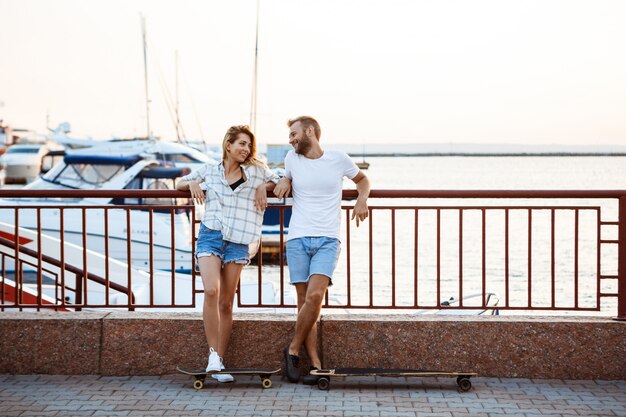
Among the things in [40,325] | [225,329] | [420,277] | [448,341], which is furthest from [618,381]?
[420,277]

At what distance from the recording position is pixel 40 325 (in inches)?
294

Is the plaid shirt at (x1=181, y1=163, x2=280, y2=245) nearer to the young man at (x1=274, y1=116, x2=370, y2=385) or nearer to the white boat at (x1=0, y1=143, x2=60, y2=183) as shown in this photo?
the young man at (x1=274, y1=116, x2=370, y2=385)

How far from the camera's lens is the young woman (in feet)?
23.0

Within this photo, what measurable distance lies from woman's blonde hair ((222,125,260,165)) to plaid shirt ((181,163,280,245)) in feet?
0.19

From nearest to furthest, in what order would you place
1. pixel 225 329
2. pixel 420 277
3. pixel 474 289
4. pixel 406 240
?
pixel 225 329 < pixel 474 289 < pixel 420 277 < pixel 406 240

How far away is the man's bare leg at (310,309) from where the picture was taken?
6.91m

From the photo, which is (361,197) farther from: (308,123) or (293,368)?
(293,368)

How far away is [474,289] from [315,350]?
68.8 feet

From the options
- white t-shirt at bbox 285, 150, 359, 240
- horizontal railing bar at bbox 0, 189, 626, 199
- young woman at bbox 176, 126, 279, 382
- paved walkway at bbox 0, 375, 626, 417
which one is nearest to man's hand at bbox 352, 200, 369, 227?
white t-shirt at bbox 285, 150, 359, 240

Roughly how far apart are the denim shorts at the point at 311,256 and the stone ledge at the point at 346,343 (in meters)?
0.52

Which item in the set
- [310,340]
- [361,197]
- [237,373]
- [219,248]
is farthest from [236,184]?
[237,373]

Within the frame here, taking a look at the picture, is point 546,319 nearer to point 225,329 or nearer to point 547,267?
point 225,329

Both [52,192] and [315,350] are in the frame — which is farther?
[52,192]

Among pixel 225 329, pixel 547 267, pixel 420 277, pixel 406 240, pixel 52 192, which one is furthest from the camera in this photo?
pixel 406 240
